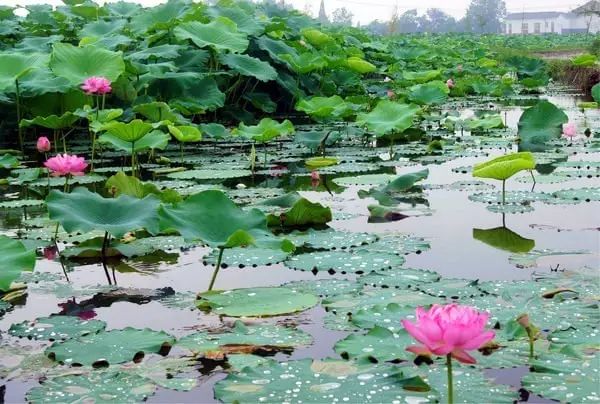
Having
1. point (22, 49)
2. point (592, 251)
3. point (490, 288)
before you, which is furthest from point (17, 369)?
point (22, 49)

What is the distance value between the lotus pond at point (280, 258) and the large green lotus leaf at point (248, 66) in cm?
38

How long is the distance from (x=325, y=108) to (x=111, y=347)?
3238 millimetres

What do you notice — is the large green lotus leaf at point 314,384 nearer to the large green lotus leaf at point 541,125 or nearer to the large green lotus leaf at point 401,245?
the large green lotus leaf at point 401,245

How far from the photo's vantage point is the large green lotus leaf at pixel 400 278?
5.69 feet

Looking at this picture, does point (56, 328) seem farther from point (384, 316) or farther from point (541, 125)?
point (541, 125)

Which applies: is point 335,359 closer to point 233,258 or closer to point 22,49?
point 233,258

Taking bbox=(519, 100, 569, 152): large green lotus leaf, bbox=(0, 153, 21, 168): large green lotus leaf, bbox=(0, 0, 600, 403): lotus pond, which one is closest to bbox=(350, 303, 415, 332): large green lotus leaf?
bbox=(0, 0, 600, 403): lotus pond

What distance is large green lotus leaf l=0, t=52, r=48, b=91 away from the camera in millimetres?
3906

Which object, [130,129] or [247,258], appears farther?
[130,129]

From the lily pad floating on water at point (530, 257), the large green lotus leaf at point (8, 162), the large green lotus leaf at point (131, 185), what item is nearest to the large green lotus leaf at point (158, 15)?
the large green lotus leaf at point (8, 162)

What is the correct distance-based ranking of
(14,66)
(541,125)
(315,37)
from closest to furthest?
(14,66), (541,125), (315,37)

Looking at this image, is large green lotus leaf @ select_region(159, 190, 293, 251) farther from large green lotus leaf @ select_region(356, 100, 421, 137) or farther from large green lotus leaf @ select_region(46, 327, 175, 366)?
large green lotus leaf @ select_region(356, 100, 421, 137)

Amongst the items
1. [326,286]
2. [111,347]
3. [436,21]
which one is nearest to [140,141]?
[326,286]

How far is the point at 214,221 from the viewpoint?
177 cm
